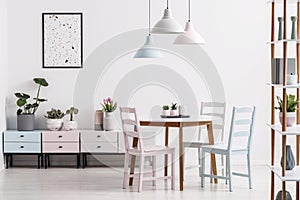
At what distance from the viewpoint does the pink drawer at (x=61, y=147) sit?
8.08 metres

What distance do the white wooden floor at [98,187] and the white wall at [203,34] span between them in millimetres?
957

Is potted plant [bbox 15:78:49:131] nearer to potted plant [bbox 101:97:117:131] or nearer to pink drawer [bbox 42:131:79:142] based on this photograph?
pink drawer [bbox 42:131:79:142]

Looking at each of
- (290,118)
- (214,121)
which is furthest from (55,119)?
(290,118)

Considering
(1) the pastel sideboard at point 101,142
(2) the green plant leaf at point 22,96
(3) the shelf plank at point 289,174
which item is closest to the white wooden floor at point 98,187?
(1) the pastel sideboard at point 101,142

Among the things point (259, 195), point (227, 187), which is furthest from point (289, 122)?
point (227, 187)

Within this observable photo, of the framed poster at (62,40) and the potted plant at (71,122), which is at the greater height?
the framed poster at (62,40)

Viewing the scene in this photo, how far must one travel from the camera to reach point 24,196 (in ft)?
20.9

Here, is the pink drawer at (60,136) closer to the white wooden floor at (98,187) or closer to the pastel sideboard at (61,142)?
the pastel sideboard at (61,142)

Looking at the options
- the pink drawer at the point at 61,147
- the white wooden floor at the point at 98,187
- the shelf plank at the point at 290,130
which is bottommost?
the white wooden floor at the point at 98,187

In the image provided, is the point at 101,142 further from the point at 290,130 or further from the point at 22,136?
the point at 290,130

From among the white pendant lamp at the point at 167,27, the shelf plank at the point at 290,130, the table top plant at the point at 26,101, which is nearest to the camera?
the shelf plank at the point at 290,130

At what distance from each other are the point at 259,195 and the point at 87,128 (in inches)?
110

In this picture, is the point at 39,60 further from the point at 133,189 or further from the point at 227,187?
the point at 227,187

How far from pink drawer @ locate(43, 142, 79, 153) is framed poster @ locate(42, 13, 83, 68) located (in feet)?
3.37
